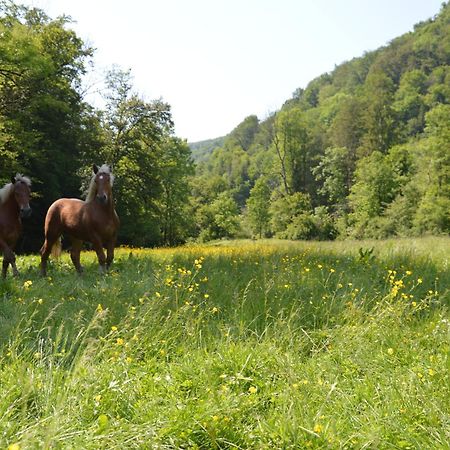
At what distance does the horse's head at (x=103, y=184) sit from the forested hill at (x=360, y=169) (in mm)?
35878

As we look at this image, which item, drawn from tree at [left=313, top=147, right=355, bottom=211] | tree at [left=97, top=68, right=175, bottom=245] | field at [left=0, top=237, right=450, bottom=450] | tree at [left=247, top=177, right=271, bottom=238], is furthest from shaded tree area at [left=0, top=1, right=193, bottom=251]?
tree at [left=313, top=147, right=355, bottom=211]

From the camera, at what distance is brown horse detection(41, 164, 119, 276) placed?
8.79m

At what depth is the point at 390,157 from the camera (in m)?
54.7

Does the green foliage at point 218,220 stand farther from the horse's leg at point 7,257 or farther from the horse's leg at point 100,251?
the horse's leg at point 7,257

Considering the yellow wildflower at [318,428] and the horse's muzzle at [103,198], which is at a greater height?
the horse's muzzle at [103,198]

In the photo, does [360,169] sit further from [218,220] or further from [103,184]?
[103,184]

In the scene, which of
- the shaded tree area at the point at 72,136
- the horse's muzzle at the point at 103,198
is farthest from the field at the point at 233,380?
the shaded tree area at the point at 72,136

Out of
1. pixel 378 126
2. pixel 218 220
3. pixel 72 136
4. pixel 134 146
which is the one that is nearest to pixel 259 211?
pixel 218 220

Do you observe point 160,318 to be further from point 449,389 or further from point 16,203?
point 16,203

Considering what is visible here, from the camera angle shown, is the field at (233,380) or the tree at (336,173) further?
the tree at (336,173)

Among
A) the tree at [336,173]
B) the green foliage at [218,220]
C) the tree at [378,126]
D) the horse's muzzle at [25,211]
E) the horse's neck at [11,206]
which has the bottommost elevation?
the green foliage at [218,220]

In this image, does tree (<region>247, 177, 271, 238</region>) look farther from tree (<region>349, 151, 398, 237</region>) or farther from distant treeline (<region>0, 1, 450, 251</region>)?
tree (<region>349, 151, 398, 237</region>)

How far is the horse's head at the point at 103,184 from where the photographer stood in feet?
28.5

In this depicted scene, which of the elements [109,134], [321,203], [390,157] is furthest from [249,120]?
[109,134]
